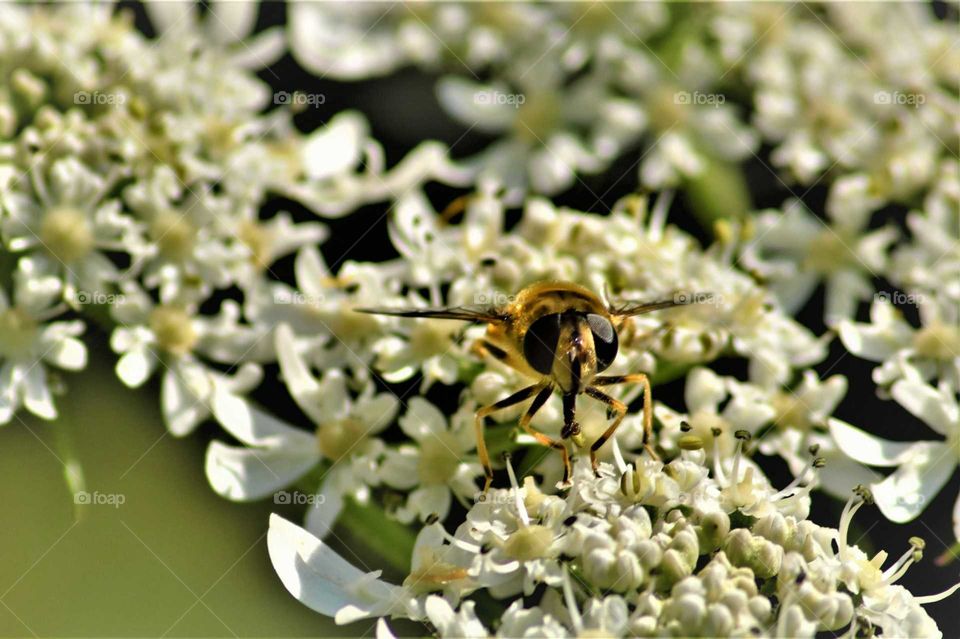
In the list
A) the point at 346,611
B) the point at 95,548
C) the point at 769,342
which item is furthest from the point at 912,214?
the point at 95,548

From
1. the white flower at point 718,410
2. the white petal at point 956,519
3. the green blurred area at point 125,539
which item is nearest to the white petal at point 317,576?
the green blurred area at point 125,539

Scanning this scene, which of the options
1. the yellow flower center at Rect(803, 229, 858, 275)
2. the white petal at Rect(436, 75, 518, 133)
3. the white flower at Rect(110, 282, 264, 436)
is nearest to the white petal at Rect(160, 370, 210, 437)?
the white flower at Rect(110, 282, 264, 436)

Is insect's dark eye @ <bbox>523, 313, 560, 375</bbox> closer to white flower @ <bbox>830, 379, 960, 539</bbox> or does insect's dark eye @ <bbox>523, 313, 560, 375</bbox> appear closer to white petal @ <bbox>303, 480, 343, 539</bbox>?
white petal @ <bbox>303, 480, 343, 539</bbox>

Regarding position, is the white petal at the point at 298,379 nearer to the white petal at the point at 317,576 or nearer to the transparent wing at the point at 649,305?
the white petal at the point at 317,576

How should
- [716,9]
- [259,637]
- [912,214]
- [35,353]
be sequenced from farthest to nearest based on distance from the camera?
1. [716,9]
2. [912,214]
3. [35,353]
4. [259,637]

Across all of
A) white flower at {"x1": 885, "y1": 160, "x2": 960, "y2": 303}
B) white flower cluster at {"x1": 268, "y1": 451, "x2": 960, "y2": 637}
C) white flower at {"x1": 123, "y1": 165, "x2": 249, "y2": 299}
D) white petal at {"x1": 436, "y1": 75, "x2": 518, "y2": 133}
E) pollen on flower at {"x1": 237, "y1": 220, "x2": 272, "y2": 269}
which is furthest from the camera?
white petal at {"x1": 436, "y1": 75, "x2": 518, "y2": 133}

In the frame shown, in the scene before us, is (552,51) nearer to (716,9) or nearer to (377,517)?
(716,9)

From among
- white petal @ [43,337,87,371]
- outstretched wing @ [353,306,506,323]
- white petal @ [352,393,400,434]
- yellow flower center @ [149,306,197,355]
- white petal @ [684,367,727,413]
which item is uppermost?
outstretched wing @ [353,306,506,323]
